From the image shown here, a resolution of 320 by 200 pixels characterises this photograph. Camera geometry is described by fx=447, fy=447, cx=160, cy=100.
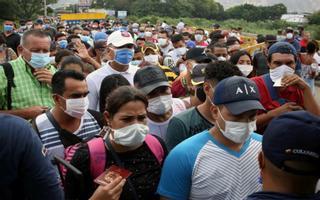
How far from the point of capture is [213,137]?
3.04m

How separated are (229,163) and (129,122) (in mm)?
810

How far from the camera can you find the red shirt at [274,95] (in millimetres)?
4531

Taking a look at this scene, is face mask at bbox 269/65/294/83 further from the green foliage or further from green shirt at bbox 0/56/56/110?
the green foliage

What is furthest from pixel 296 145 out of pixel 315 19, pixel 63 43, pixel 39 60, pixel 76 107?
pixel 315 19

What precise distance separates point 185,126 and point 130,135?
0.55 m

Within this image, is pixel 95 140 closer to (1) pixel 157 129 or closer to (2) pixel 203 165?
(2) pixel 203 165

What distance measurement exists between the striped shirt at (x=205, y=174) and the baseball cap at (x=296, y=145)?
897mm

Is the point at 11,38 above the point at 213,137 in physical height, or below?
below

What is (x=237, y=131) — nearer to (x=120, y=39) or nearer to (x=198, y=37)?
(x=120, y=39)

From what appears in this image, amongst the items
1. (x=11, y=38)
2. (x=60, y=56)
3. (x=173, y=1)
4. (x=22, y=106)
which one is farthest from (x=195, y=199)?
(x=173, y=1)

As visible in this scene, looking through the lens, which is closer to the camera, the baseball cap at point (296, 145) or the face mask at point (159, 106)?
the baseball cap at point (296, 145)

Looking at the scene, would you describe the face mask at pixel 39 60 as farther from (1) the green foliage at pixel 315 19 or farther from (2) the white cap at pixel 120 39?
(1) the green foliage at pixel 315 19

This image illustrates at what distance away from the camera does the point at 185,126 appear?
3549 mm

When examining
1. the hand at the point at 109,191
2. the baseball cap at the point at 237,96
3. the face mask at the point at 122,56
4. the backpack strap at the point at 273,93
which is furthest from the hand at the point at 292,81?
the hand at the point at 109,191
